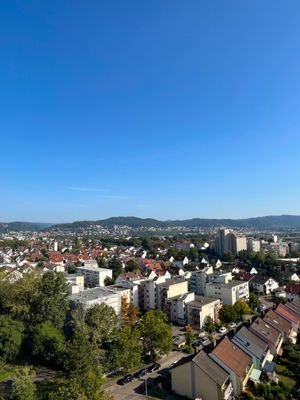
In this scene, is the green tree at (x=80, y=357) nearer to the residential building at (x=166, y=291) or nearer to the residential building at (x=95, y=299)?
the residential building at (x=95, y=299)

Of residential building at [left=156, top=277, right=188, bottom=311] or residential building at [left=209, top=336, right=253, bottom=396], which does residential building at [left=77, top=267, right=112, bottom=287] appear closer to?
residential building at [left=156, top=277, right=188, bottom=311]

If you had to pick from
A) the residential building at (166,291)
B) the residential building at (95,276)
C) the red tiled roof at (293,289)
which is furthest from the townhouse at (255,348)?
the residential building at (95,276)

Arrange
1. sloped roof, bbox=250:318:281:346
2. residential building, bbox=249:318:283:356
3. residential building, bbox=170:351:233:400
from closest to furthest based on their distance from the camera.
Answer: residential building, bbox=170:351:233:400 → residential building, bbox=249:318:283:356 → sloped roof, bbox=250:318:281:346

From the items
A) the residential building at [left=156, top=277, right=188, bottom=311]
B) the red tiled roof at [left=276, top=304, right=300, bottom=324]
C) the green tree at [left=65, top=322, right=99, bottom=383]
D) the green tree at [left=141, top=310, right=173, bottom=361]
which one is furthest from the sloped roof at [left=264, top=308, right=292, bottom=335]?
the green tree at [left=65, top=322, right=99, bottom=383]

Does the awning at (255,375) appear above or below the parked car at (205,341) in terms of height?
above

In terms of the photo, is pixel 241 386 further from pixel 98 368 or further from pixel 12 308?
pixel 12 308

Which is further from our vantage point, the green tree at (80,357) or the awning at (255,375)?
the awning at (255,375)

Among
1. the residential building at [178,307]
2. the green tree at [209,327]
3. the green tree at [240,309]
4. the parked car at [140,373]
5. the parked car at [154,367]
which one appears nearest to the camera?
the parked car at [140,373]
